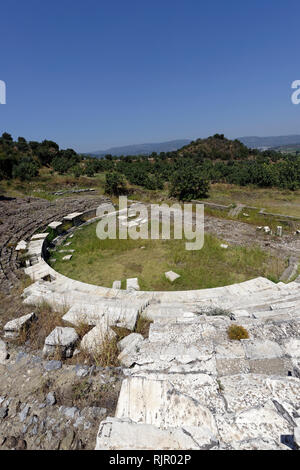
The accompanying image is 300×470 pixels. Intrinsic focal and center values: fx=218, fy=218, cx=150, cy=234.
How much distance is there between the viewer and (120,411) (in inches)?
93.0

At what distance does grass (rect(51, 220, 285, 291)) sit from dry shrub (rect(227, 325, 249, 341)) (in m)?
3.16

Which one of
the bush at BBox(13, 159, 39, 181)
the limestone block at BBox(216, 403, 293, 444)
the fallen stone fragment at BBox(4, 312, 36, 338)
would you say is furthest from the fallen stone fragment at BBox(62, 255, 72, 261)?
the bush at BBox(13, 159, 39, 181)

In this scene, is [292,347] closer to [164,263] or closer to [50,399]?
[50,399]

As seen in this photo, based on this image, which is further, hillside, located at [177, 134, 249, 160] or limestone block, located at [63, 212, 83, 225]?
hillside, located at [177, 134, 249, 160]

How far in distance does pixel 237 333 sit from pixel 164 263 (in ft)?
16.6

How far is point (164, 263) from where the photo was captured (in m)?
8.80

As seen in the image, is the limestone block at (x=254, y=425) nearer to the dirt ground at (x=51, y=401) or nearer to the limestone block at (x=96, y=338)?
the dirt ground at (x=51, y=401)

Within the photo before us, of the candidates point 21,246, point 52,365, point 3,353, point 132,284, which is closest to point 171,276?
point 132,284

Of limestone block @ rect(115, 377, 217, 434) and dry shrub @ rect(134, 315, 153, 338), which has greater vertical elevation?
limestone block @ rect(115, 377, 217, 434)

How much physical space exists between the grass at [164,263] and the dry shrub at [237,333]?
3.16 m

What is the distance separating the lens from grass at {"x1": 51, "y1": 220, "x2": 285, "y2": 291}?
25.0 feet

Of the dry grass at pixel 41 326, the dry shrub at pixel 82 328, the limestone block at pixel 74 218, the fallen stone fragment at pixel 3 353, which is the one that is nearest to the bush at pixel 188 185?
the limestone block at pixel 74 218

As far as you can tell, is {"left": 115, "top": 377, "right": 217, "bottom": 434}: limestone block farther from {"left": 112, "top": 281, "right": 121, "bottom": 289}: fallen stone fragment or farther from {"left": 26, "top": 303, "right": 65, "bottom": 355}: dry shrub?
{"left": 112, "top": 281, "right": 121, "bottom": 289}: fallen stone fragment

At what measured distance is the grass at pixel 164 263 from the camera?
761cm
